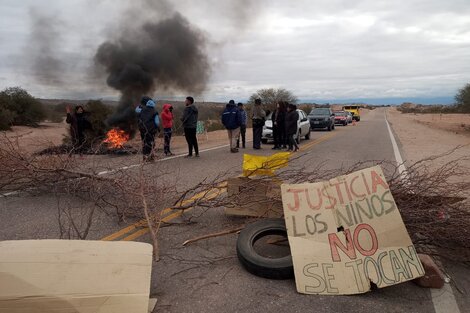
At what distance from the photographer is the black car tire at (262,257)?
391cm

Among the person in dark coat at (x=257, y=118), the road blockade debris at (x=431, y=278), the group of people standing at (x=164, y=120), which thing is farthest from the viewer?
the person in dark coat at (x=257, y=118)

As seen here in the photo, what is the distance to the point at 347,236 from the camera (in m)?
3.92

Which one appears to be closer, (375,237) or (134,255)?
(134,255)

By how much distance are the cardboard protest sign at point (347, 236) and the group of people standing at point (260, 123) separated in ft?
33.2

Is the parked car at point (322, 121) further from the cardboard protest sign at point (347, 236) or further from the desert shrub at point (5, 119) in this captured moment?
the cardboard protest sign at point (347, 236)

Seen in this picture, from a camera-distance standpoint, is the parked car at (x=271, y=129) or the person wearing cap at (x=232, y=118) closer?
the person wearing cap at (x=232, y=118)

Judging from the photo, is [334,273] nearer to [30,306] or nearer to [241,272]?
[241,272]

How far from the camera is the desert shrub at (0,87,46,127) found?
34.0 metres

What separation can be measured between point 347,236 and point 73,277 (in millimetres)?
2470

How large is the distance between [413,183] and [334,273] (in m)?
1.89

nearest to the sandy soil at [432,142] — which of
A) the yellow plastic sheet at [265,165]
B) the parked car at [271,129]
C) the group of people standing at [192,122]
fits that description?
the yellow plastic sheet at [265,165]

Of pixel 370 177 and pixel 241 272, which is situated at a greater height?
pixel 370 177

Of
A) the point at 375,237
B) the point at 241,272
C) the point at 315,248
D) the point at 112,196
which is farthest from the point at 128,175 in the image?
the point at 375,237

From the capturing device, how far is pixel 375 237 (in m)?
3.87
